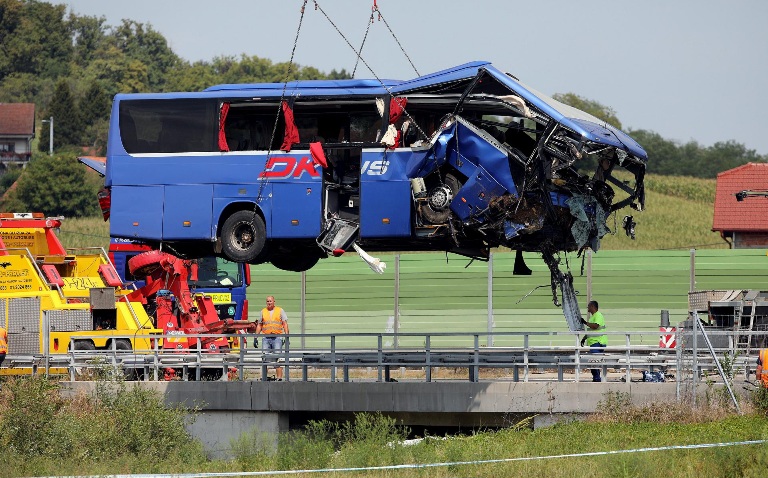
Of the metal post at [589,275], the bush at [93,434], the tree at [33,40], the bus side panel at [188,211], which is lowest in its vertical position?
the bush at [93,434]

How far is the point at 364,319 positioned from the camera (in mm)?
40656

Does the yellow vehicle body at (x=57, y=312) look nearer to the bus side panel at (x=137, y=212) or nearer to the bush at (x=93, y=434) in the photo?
the bush at (x=93, y=434)

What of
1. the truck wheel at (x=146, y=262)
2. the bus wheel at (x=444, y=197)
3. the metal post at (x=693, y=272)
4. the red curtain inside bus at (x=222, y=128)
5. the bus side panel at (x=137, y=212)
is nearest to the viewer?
the bus wheel at (x=444, y=197)

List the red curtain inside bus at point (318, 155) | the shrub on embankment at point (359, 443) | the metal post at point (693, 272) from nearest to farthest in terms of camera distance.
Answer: the shrub on embankment at point (359, 443), the red curtain inside bus at point (318, 155), the metal post at point (693, 272)

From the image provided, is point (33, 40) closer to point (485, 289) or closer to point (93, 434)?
point (485, 289)

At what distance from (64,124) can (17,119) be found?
4784mm

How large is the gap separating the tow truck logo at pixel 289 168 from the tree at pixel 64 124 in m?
88.9

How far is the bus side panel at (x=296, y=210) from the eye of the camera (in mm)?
24062

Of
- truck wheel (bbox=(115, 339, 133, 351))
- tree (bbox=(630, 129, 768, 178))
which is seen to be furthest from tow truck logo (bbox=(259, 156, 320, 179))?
tree (bbox=(630, 129, 768, 178))

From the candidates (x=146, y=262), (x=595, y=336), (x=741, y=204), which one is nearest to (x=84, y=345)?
(x=146, y=262)

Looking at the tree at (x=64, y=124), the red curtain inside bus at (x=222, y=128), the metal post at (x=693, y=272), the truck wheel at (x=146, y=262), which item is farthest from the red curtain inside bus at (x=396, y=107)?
the tree at (x=64, y=124)

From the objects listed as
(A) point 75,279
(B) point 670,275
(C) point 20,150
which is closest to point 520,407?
(A) point 75,279

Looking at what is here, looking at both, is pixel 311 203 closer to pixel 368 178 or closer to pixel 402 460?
pixel 368 178

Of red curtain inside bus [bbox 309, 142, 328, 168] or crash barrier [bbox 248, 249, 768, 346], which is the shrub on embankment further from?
crash barrier [bbox 248, 249, 768, 346]
